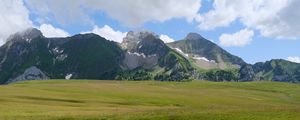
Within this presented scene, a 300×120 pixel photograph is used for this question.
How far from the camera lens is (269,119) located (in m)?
56.4

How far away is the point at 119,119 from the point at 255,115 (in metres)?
16.9

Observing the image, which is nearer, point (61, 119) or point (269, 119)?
point (269, 119)

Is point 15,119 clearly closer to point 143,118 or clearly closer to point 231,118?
point 143,118

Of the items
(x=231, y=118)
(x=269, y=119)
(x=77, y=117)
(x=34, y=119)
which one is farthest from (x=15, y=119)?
(x=269, y=119)

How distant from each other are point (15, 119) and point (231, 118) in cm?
2739

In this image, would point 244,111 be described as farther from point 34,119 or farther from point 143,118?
point 34,119

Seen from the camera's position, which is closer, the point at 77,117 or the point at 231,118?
the point at 231,118

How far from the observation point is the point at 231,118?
57438mm

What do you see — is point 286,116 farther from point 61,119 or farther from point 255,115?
point 61,119

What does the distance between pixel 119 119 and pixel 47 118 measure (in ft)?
33.6

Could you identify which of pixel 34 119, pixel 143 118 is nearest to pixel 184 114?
pixel 143 118

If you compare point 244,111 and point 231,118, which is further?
point 244,111

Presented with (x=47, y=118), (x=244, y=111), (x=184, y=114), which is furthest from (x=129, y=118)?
(x=244, y=111)

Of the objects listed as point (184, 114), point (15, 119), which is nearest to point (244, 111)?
point (184, 114)
